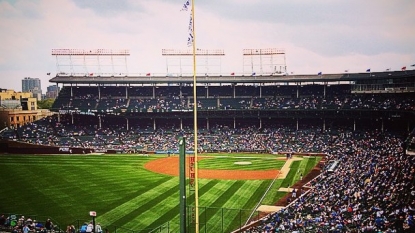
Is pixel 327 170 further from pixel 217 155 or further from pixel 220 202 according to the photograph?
pixel 217 155

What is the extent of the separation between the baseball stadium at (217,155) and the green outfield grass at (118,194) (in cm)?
10

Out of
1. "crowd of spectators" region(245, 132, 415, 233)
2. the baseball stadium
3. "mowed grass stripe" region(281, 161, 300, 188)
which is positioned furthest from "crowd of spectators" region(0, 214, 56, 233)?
"mowed grass stripe" region(281, 161, 300, 188)

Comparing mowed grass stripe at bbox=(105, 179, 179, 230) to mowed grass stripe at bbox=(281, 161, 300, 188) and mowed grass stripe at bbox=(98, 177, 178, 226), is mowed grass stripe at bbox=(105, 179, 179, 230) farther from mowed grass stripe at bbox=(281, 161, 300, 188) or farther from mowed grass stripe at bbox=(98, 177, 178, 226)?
mowed grass stripe at bbox=(281, 161, 300, 188)

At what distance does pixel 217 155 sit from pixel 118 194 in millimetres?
19407

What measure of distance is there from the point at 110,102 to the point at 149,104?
19.5 feet

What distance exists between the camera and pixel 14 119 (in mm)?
19250

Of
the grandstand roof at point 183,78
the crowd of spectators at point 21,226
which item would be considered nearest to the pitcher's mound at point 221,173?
the crowd of spectators at point 21,226

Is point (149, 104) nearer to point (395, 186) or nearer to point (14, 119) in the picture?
point (14, 119)

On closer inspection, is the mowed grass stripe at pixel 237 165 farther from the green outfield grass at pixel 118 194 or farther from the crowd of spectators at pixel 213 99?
the crowd of spectators at pixel 213 99

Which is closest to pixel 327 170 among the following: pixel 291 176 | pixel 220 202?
pixel 291 176

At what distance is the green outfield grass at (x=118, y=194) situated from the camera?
57.6 ft

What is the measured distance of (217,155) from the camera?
133ft

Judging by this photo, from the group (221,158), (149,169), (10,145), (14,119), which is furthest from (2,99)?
(221,158)

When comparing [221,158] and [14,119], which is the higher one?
[14,119]
